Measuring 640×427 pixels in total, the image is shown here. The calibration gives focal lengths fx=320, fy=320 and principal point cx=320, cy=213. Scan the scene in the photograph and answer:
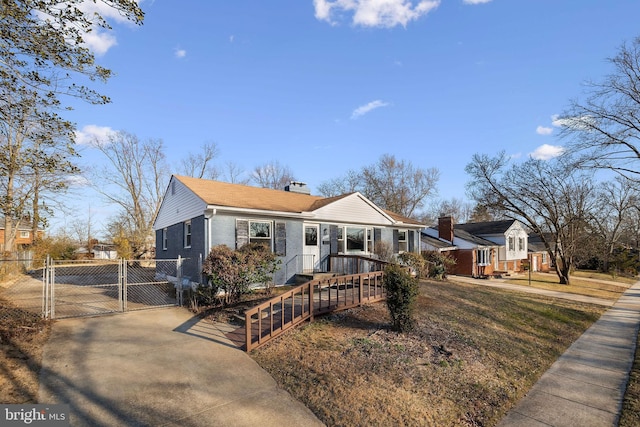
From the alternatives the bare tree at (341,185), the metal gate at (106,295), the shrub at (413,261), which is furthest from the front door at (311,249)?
the bare tree at (341,185)

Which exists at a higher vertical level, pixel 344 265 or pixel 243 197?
pixel 243 197

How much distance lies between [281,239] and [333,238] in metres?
2.84

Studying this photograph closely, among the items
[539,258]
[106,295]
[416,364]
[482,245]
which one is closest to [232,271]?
[416,364]

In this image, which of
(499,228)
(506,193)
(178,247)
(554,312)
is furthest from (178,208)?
(499,228)

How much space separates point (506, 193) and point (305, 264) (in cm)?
1941

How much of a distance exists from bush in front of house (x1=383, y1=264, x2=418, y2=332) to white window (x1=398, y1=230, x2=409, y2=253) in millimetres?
10943

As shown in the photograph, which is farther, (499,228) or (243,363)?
(499,228)

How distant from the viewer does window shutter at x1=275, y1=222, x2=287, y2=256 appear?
1266 cm

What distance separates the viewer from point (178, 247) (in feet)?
46.6

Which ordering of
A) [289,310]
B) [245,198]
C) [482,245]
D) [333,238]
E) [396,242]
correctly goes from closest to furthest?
1. [289,310]
2. [245,198]
3. [333,238]
4. [396,242]
5. [482,245]

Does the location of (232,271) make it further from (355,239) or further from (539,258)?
(539,258)

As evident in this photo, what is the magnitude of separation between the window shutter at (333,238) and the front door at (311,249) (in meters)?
0.67

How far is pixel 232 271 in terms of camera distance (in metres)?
9.46

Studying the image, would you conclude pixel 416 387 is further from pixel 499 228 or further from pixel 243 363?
pixel 499 228
